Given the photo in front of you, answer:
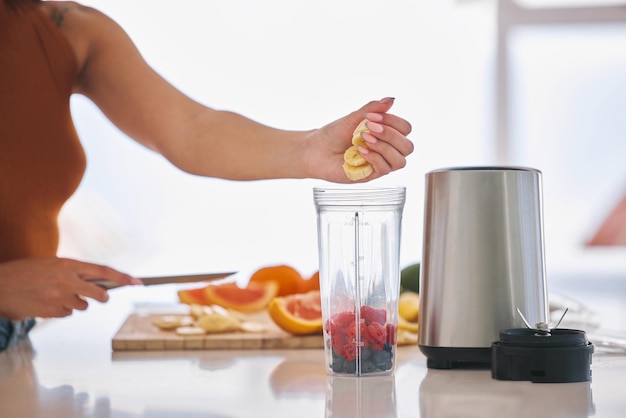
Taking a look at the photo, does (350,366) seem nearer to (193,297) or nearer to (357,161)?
(357,161)

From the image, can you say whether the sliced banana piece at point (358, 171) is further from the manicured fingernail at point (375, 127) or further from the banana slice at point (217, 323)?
the banana slice at point (217, 323)

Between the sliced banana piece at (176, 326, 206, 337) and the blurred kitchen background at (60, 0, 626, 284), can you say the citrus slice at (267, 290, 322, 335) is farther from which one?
the blurred kitchen background at (60, 0, 626, 284)

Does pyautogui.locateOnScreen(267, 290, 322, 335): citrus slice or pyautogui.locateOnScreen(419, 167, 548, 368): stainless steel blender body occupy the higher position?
pyautogui.locateOnScreen(419, 167, 548, 368): stainless steel blender body

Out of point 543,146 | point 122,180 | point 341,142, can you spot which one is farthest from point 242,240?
point 341,142

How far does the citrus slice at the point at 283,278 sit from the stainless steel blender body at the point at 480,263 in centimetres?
67

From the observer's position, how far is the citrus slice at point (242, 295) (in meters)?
1.78

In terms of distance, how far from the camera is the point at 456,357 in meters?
1.18

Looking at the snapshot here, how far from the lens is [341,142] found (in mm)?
1297

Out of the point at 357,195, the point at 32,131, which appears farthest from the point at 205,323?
the point at 32,131

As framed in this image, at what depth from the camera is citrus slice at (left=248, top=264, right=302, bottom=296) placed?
1860mm

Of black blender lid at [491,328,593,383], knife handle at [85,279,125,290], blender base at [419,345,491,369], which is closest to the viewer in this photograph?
black blender lid at [491,328,593,383]

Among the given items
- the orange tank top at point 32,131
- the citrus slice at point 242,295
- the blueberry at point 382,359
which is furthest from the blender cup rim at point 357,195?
the orange tank top at point 32,131

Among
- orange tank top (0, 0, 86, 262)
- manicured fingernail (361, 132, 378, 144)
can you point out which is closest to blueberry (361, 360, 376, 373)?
manicured fingernail (361, 132, 378, 144)

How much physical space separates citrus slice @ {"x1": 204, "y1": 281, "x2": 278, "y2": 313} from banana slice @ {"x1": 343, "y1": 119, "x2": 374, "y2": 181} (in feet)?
2.05
